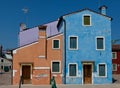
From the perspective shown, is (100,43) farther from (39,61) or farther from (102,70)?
(39,61)

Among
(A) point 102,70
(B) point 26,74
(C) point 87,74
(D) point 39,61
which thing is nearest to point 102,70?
(A) point 102,70

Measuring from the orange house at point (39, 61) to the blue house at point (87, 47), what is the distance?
1044 millimetres

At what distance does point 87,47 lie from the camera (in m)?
35.7

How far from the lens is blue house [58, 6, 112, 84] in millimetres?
35469

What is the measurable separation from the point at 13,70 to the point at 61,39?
19.7 ft

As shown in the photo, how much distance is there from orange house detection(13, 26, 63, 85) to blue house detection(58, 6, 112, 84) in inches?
41.1

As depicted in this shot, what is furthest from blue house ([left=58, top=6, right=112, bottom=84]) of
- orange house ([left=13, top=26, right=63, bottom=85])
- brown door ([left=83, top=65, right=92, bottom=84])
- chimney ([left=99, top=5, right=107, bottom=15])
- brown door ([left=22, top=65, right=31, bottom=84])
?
brown door ([left=22, top=65, right=31, bottom=84])

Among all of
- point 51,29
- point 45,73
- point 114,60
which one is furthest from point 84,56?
point 114,60

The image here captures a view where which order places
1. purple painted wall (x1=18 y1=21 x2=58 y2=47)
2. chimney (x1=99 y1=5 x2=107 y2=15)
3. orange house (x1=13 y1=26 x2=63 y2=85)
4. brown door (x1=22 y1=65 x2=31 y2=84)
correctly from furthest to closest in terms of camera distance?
purple painted wall (x1=18 y1=21 x2=58 y2=47)
chimney (x1=99 y1=5 x2=107 y2=15)
brown door (x1=22 y1=65 x2=31 y2=84)
orange house (x1=13 y1=26 x2=63 y2=85)

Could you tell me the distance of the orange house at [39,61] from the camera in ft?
114

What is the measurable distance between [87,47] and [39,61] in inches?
210

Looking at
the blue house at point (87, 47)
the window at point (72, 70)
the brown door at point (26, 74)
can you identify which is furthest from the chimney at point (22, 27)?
the window at point (72, 70)

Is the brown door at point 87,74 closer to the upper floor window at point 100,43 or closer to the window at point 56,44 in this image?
the upper floor window at point 100,43

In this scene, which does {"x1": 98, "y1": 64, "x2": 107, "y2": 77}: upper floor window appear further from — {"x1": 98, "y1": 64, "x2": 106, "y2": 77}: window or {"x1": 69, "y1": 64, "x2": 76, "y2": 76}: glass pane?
{"x1": 69, "y1": 64, "x2": 76, "y2": 76}: glass pane
